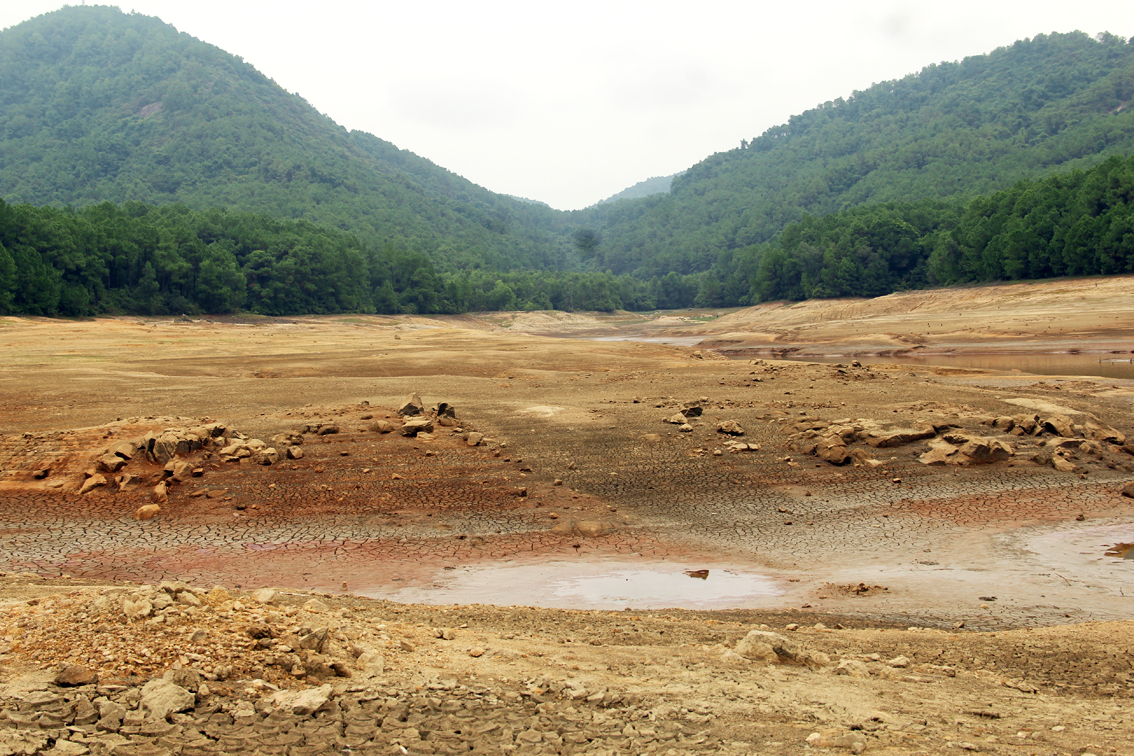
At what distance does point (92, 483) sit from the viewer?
39.3 feet

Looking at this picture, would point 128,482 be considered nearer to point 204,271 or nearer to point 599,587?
point 599,587

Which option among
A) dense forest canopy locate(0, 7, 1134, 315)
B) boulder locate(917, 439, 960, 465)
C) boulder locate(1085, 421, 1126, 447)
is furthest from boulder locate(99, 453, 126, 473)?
dense forest canopy locate(0, 7, 1134, 315)

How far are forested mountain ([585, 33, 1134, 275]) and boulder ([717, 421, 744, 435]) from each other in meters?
106

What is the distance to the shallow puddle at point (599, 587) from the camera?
842 centimetres

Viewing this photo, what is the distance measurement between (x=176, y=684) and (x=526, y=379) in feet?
66.3

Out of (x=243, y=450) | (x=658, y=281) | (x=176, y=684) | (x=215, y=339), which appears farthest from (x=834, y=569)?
(x=658, y=281)

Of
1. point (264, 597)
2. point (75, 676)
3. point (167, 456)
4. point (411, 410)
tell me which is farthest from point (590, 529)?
point (75, 676)

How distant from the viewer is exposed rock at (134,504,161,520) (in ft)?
37.0

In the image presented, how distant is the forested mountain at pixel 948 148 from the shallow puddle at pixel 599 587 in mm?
112944

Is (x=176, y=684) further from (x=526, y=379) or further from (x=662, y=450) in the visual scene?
(x=526, y=379)

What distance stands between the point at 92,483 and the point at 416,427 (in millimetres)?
5421

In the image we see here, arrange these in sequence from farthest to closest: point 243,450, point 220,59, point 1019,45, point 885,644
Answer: point 220,59
point 1019,45
point 243,450
point 885,644

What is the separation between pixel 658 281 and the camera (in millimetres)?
143875

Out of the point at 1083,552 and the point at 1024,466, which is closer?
A: the point at 1083,552
